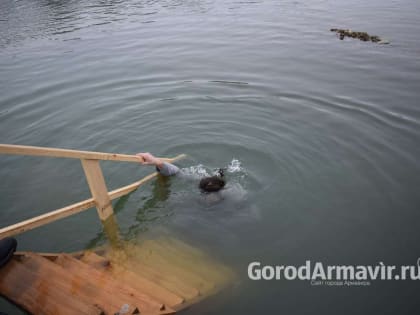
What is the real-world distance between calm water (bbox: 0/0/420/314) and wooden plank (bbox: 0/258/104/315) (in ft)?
2.79

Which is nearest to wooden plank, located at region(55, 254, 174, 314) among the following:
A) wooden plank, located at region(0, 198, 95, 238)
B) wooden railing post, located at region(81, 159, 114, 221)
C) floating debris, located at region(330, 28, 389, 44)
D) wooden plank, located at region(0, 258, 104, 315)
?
wooden plank, located at region(0, 258, 104, 315)

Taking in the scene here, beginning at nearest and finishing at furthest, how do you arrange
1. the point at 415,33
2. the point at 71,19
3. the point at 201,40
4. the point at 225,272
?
the point at 225,272 < the point at 415,33 < the point at 201,40 < the point at 71,19

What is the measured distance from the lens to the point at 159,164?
253 inches

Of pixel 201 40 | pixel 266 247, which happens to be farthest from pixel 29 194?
pixel 201 40

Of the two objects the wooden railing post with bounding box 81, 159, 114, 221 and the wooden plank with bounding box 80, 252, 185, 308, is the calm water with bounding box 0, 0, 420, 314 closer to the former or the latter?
the wooden plank with bounding box 80, 252, 185, 308

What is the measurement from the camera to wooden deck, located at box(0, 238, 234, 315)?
4086 millimetres

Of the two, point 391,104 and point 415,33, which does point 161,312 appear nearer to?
point 391,104

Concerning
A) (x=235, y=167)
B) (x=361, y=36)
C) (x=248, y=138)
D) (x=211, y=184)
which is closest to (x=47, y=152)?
(x=211, y=184)

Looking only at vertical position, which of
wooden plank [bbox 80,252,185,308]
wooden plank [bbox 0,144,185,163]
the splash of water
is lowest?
the splash of water

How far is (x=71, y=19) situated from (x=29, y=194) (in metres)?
18.5

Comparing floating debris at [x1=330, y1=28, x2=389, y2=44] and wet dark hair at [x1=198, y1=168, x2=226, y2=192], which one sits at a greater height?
floating debris at [x1=330, y1=28, x2=389, y2=44]

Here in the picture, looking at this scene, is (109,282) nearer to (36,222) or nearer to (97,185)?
(36,222)

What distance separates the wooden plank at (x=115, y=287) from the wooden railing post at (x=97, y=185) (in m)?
0.96

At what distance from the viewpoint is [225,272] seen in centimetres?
534
